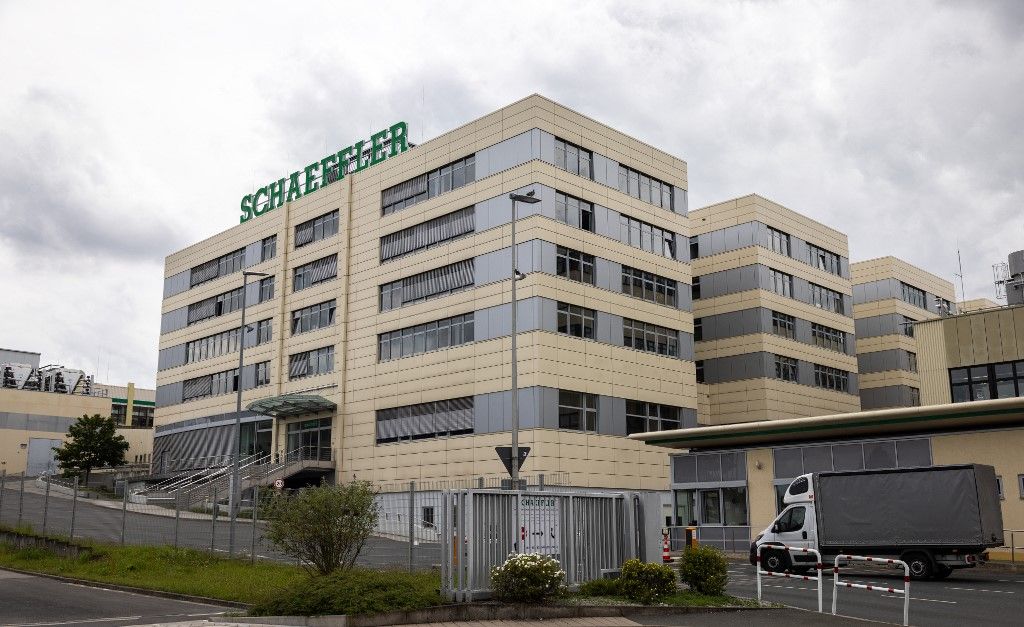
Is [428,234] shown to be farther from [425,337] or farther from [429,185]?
[425,337]

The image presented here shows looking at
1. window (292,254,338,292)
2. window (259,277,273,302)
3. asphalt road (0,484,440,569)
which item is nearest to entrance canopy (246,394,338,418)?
window (292,254,338,292)

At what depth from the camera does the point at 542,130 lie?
4766 centimetres

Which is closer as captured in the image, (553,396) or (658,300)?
(553,396)

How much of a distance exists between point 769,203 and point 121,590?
48434 millimetres

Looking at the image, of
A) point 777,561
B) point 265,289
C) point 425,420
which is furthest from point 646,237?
point 265,289

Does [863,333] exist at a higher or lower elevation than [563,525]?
higher

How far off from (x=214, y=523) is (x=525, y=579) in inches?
543

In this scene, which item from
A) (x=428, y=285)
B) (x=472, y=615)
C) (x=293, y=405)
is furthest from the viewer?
(x=293, y=405)

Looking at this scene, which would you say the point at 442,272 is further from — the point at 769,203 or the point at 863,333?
the point at 863,333

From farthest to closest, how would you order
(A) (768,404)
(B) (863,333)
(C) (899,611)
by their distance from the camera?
(B) (863,333), (A) (768,404), (C) (899,611)

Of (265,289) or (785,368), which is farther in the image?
(265,289)

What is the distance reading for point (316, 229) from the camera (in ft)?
198

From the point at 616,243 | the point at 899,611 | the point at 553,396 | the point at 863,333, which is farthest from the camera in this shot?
the point at 863,333

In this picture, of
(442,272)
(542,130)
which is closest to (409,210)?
(442,272)
